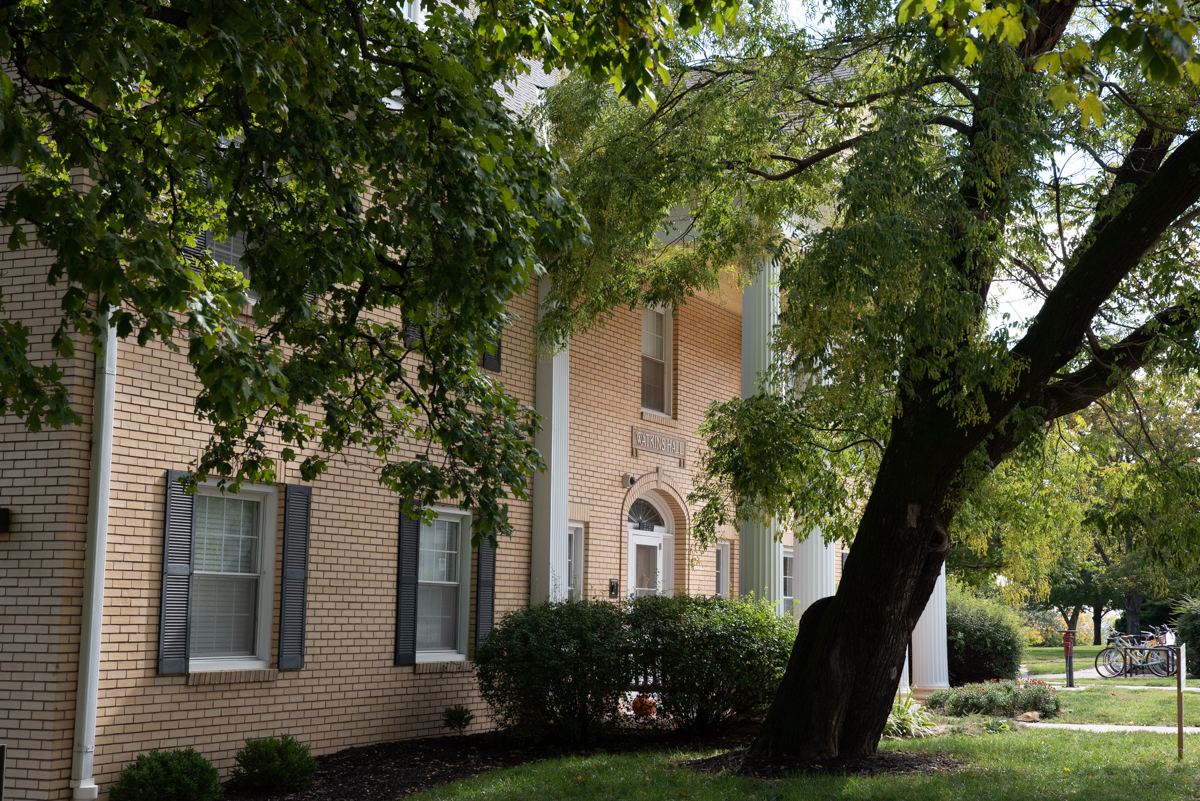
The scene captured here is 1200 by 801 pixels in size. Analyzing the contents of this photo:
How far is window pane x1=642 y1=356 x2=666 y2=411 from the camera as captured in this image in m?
17.7

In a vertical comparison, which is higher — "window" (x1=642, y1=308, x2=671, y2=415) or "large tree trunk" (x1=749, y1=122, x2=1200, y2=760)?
"window" (x1=642, y1=308, x2=671, y2=415)

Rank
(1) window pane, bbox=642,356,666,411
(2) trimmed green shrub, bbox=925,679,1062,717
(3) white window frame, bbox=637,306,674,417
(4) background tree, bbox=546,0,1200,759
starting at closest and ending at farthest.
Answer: (4) background tree, bbox=546,0,1200,759
(2) trimmed green shrub, bbox=925,679,1062,717
(1) window pane, bbox=642,356,666,411
(3) white window frame, bbox=637,306,674,417

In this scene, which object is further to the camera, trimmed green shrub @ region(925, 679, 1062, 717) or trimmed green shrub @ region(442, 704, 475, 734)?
trimmed green shrub @ region(925, 679, 1062, 717)

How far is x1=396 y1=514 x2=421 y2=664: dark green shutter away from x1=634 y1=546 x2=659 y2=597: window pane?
5.41 metres

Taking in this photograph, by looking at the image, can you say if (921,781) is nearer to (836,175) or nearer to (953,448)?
(953,448)

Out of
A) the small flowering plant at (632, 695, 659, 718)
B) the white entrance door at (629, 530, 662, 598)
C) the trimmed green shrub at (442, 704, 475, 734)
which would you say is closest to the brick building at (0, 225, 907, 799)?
the trimmed green shrub at (442, 704, 475, 734)

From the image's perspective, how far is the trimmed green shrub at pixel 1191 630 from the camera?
82.3 feet

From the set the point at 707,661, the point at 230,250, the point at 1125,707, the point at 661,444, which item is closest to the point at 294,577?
the point at 230,250

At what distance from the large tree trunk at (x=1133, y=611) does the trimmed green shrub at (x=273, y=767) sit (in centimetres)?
3901

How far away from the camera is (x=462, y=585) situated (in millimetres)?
13484

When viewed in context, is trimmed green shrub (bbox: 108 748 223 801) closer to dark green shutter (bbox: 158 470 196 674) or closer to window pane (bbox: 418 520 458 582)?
dark green shutter (bbox: 158 470 196 674)

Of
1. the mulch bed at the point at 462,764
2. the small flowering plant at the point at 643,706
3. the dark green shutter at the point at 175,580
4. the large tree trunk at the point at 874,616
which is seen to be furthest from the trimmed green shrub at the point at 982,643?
the dark green shutter at the point at 175,580

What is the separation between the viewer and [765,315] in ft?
52.1

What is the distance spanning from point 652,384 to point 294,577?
8.29 meters
